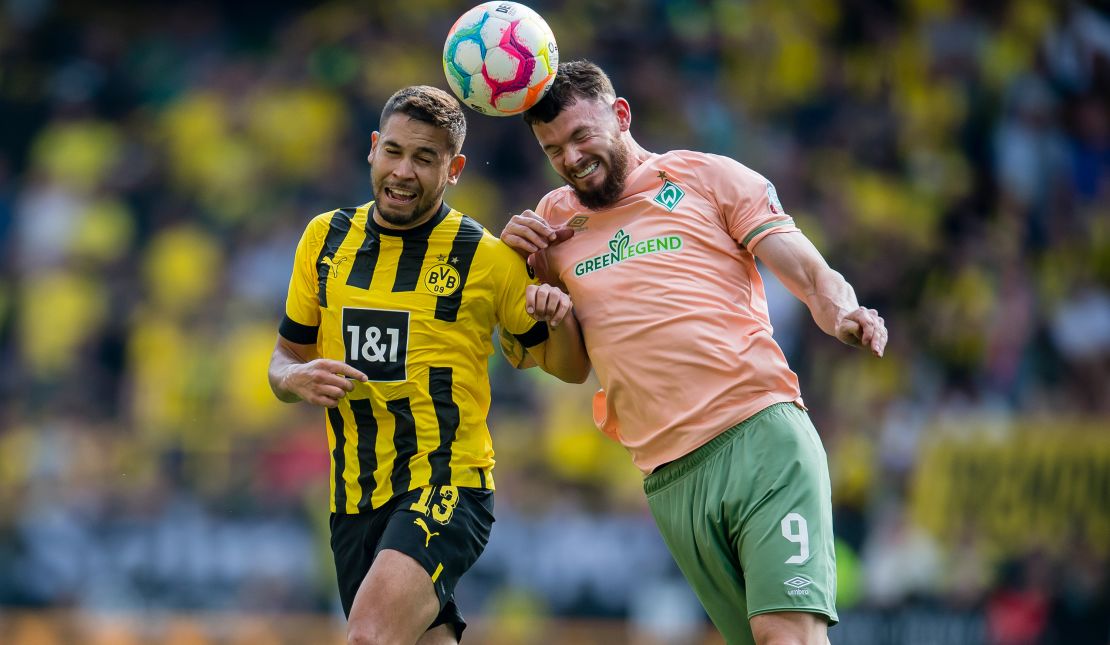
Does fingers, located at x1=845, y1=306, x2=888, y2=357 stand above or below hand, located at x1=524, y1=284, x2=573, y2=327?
below

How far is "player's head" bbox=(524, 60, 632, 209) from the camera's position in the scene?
5.59 meters

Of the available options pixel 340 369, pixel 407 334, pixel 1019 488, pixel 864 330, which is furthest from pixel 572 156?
pixel 1019 488

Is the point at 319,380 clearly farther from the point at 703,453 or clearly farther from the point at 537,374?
the point at 537,374

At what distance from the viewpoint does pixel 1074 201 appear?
1255 cm

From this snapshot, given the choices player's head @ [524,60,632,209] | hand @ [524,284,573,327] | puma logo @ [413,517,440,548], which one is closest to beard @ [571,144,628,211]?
player's head @ [524,60,632,209]

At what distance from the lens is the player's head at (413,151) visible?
5512 mm

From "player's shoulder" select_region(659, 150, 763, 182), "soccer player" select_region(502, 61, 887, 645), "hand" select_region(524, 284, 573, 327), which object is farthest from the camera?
"player's shoulder" select_region(659, 150, 763, 182)

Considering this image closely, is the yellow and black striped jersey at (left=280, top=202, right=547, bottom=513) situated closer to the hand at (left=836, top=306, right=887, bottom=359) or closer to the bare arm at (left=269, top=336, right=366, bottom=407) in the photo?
the bare arm at (left=269, top=336, right=366, bottom=407)

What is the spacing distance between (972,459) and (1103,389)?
1.24 metres

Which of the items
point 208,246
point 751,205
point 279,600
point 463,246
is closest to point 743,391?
point 751,205

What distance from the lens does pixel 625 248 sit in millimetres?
5672

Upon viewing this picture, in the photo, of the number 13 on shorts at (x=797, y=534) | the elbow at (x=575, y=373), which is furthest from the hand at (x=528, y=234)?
the number 13 on shorts at (x=797, y=534)

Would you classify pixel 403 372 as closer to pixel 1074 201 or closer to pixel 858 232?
pixel 858 232

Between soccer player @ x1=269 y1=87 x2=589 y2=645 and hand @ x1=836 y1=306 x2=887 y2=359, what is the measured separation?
1.02 metres
